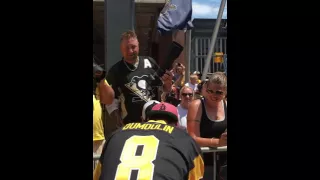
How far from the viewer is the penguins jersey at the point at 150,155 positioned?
190 cm

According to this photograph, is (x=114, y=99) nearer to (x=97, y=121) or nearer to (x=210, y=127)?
(x=97, y=121)

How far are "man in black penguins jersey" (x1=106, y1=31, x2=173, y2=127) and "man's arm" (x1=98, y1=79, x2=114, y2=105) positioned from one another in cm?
21

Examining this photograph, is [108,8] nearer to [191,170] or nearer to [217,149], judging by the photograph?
[217,149]

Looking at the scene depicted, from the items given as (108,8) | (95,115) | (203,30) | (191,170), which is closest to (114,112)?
(95,115)

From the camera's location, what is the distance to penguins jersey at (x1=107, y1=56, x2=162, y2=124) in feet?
11.4

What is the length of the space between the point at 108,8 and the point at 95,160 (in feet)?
6.37

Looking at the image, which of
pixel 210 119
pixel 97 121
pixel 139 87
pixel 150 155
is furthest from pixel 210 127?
pixel 150 155

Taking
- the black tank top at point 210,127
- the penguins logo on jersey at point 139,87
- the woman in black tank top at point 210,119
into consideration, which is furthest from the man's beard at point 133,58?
the black tank top at point 210,127

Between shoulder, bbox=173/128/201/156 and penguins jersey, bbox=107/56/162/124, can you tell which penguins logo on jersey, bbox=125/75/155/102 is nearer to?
penguins jersey, bbox=107/56/162/124

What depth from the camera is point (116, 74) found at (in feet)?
11.4

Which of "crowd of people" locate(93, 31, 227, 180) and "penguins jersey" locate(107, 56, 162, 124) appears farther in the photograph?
"penguins jersey" locate(107, 56, 162, 124)

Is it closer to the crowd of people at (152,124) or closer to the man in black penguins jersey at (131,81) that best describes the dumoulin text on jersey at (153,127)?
the crowd of people at (152,124)

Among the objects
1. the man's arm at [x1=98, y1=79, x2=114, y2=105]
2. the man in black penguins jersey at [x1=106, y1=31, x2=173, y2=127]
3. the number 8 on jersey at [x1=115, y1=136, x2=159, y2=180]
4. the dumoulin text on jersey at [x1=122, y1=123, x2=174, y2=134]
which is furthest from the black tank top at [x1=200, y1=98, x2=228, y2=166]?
the number 8 on jersey at [x1=115, y1=136, x2=159, y2=180]

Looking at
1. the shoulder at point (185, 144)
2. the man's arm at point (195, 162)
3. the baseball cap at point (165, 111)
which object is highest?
the baseball cap at point (165, 111)
